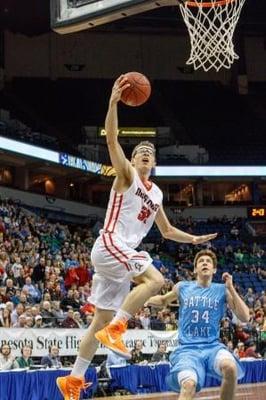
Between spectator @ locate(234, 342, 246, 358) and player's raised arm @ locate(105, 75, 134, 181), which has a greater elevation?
player's raised arm @ locate(105, 75, 134, 181)

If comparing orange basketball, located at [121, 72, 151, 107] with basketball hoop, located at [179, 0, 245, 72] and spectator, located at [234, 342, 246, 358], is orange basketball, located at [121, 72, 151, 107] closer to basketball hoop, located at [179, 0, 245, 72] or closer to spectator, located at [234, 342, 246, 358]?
basketball hoop, located at [179, 0, 245, 72]

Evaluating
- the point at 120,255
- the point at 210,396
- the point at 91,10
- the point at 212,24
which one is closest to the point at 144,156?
the point at 120,255

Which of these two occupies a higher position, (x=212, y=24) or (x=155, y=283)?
(x=212, y=24)

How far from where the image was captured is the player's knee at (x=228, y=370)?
5926 millimetres

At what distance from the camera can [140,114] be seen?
1407 inches

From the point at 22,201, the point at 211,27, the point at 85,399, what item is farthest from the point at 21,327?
the point at 22,201

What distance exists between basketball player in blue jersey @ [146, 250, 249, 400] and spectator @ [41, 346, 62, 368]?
21.8ft

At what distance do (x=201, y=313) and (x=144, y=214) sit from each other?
1.08 m

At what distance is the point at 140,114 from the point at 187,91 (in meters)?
3.28

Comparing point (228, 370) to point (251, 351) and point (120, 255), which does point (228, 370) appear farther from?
point (251, 351)

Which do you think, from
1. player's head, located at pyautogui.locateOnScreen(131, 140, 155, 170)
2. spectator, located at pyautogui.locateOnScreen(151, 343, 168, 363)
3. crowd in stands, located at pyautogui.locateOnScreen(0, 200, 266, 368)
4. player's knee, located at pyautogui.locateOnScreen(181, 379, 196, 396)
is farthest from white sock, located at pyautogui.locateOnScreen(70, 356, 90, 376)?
spectator, located at pyautogui.locateOnScreen(151, 343, 168, 363)

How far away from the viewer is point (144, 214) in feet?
19.8

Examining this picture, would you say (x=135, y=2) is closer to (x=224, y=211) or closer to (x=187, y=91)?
(x=224, y=211)

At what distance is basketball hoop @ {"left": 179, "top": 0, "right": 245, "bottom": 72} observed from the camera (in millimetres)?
10303
